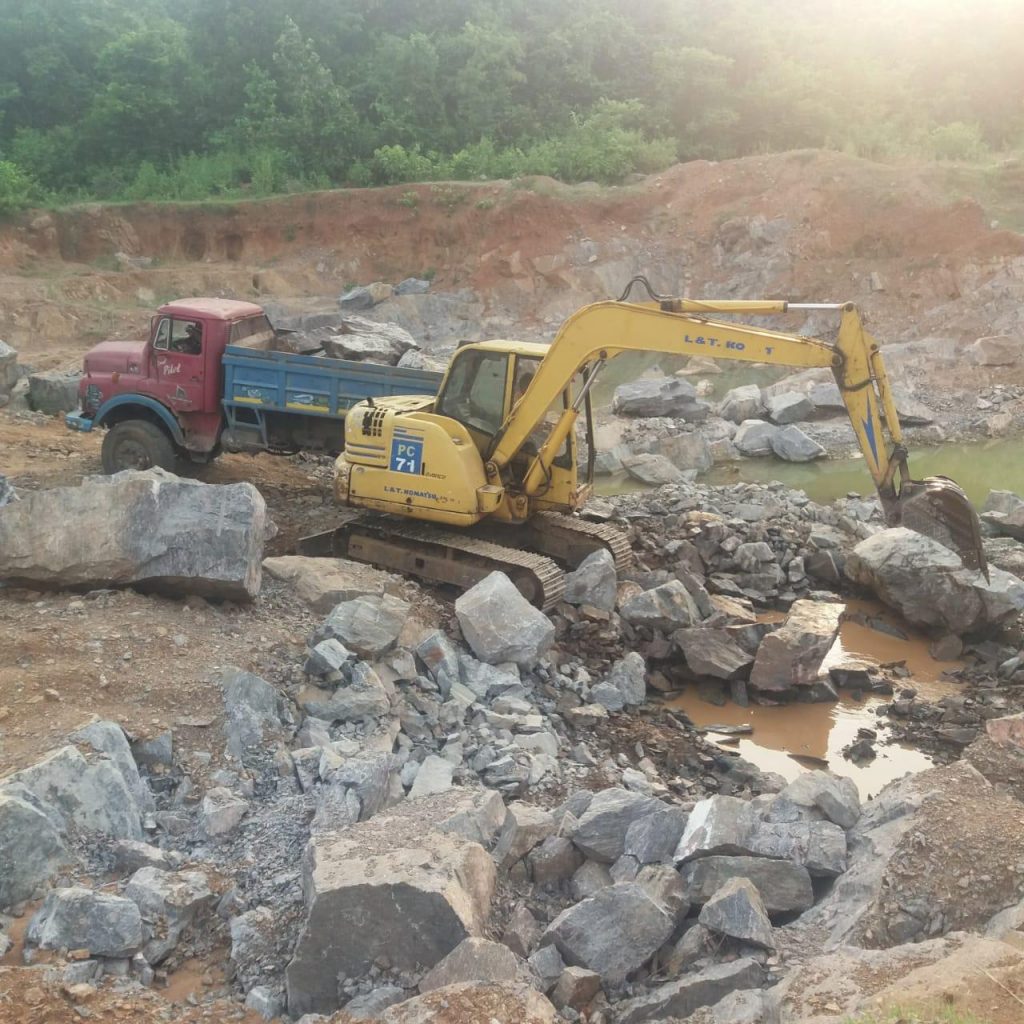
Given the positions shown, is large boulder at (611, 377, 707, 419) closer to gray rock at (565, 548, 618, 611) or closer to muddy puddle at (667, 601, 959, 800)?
muddy puddle at (667, 601, 959, 800)

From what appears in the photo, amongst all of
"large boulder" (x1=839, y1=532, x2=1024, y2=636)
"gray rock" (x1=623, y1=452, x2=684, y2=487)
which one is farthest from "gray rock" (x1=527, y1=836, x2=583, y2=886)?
"gray rock" (x1=623, y1=452, x2=684, y2=487)

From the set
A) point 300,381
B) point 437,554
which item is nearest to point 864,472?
point 437,554

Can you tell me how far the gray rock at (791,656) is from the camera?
27.3 ft

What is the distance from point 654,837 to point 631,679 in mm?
2951

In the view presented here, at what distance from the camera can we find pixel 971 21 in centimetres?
3341

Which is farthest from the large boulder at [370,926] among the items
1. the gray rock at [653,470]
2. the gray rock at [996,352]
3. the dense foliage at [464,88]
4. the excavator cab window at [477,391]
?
the dense foliage at [464,88]

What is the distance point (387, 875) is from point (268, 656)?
2.98 metres

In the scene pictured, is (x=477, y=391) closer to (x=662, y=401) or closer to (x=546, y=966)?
(x=546, y=966)

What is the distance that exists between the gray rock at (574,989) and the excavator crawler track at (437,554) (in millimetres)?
4642

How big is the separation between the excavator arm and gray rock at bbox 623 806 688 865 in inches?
160

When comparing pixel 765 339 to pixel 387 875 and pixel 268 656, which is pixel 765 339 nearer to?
pixel 268 656

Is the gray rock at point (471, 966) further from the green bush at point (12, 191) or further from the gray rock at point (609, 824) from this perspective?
the green bush at point (12, 191)

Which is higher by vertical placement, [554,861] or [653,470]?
[653,470]

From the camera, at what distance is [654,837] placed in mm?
5328
